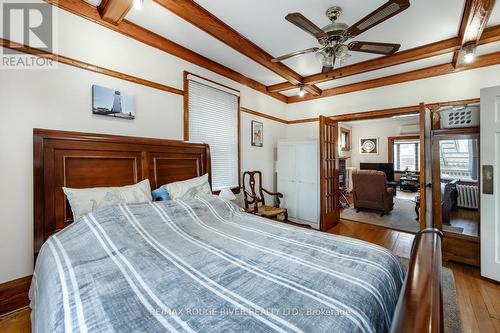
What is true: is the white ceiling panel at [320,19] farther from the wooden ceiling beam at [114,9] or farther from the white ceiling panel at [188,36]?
the wooden ceiling beam at [114,9]

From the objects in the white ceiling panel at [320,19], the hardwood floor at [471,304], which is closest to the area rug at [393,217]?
the hardwood floor at [471,304]

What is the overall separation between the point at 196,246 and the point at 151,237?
35 centimetres

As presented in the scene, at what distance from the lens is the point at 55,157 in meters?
1.75

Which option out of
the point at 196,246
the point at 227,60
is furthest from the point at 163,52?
the point at 196,246

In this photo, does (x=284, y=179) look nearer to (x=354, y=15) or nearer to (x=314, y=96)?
(x=314, y=96)

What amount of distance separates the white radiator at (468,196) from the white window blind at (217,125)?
3.11 m

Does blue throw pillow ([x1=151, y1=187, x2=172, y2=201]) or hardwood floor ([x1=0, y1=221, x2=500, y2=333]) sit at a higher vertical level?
blue throw pillow ([x1=151, y1=187, x2=172, y2=201])

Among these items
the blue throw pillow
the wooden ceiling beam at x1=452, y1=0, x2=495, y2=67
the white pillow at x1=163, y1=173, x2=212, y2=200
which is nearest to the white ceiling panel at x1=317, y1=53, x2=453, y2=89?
the wooden ceiling beam at x1=452, y1=0, x2=495, y2=67

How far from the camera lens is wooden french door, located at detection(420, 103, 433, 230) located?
2773 millimetres

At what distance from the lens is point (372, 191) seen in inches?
189

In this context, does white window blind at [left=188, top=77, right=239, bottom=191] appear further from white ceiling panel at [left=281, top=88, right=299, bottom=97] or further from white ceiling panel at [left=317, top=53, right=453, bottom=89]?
white ceiling panel at [left=317, top=53, right=453, bottom=89]

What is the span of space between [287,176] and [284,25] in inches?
104

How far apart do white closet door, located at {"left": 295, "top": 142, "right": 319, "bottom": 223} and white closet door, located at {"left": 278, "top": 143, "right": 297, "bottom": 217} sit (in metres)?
0.08

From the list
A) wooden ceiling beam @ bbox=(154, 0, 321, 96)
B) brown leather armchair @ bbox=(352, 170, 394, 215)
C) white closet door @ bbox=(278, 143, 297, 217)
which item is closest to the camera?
wooden ceiling beam @ bbox=(154, 0, 321, 96)
